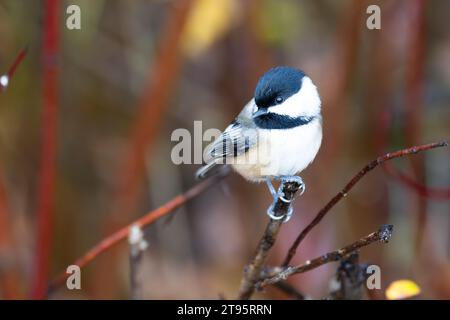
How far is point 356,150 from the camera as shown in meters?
3.03

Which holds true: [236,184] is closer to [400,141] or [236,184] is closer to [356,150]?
[356,150]

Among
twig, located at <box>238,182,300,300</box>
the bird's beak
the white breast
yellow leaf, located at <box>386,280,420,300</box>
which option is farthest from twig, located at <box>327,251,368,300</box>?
the bird's beak

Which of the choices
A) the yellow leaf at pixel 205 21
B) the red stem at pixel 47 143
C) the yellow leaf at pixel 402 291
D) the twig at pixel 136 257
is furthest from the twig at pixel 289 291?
the yellow leaf at pixel 205 21

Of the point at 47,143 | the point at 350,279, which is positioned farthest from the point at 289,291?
the point at 47,143

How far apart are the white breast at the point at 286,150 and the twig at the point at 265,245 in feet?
0.42

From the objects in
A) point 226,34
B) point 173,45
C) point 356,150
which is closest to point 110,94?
point 226,34

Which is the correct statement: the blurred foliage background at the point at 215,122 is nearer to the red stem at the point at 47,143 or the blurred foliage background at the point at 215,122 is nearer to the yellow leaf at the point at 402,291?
the red stem at the point at 47,143

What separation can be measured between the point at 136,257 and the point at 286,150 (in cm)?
48

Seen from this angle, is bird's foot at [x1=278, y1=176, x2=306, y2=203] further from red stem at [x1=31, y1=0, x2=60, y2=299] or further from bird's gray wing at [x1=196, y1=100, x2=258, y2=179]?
red stem at [x1=31, y1=0, x2=60, y2=299]

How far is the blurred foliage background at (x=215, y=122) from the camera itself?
2520 millimetres

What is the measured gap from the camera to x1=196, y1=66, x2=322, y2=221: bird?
1775 millimetres

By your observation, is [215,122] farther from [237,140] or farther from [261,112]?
[261,112]

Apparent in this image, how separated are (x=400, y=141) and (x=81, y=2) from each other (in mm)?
1470

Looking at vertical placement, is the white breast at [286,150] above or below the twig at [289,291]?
above
